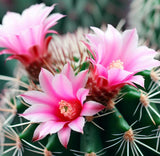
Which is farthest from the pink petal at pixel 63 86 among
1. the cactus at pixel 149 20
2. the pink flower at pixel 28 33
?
the cactus at pixel 149 20

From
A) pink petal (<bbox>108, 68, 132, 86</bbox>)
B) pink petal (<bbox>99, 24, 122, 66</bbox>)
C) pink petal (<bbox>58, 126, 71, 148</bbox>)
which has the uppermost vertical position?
pink petal (<bbox>99, 24, 122, 66</bbox>)

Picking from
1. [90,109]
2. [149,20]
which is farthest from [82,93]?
[149,20]

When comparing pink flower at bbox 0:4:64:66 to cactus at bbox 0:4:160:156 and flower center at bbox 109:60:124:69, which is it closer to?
cactus at bbox 0:4:160:156

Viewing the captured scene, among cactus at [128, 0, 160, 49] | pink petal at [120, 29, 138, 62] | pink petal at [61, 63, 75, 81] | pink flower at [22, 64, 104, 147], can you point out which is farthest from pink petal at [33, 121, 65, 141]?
cactus at [128, 0, 160, 49]

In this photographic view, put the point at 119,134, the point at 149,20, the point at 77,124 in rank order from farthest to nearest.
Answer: the point at 149,20 → the point at 119,134 → the point at 77,124

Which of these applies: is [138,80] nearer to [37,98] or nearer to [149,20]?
[37,98]

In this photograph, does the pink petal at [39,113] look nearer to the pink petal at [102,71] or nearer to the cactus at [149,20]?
the pink petal at [102,71]

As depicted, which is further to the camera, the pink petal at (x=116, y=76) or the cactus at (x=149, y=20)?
the cactus at (x=149, y=20)
